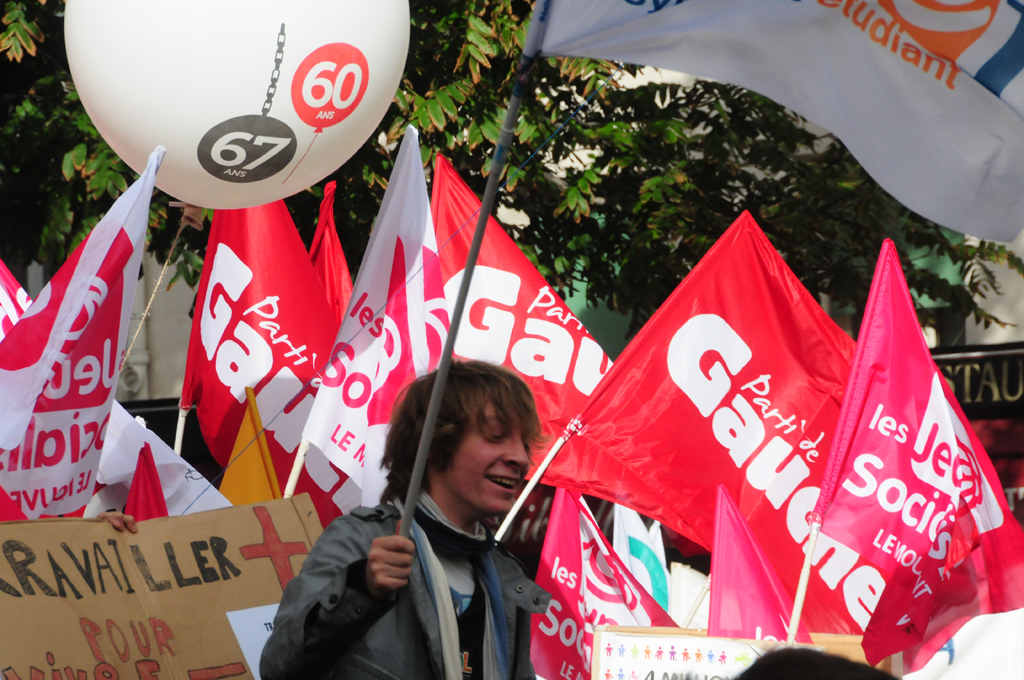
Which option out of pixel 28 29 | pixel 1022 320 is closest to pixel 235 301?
pixel 28 29

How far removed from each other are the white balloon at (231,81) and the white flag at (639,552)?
9.76ft

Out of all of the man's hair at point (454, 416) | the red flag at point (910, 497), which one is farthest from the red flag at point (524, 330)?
the man's hair at point (454, 416)

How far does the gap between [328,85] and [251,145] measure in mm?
305

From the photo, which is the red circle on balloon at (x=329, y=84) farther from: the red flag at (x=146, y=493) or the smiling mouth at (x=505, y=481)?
the smiling mouth at (x=505, y=481)

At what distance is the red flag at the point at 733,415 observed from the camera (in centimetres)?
477

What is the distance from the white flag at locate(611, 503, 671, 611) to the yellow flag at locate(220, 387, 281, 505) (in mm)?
2207

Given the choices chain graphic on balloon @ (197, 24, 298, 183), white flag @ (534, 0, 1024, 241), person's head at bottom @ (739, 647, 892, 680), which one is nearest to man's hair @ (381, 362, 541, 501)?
white flag @ (534, 0, 1024, 241)

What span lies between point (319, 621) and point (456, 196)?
3594mm

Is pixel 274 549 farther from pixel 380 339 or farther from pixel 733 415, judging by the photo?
pixel 733 415

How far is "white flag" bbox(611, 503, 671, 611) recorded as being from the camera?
6.20 meters

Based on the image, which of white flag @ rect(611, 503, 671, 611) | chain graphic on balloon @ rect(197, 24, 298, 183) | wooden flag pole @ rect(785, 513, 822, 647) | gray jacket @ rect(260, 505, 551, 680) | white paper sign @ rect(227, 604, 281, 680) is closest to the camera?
gray jacket @ rect(260, 505, 551, 680)

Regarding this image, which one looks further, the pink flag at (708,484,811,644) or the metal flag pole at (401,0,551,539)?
the pink flag at (708,484,811,644)

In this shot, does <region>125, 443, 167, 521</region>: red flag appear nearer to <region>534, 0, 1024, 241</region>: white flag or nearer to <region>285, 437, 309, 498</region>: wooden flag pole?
<region>285, 437, 309, 498</region>: wooden flag pole

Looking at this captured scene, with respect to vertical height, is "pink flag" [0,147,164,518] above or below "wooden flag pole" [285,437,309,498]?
above
